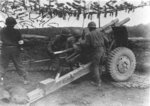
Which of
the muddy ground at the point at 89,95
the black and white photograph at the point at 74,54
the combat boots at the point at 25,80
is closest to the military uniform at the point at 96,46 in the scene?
the black and white photograph at the point at 74,54

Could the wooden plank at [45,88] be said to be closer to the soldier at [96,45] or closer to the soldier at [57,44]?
the soldier at [96,45]

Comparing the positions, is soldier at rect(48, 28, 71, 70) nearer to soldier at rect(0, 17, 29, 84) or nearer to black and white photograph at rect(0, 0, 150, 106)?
black and white photograph at rect(0, 0, 150, 106)

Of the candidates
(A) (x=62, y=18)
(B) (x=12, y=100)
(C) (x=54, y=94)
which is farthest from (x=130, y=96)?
(A) (x=62, y=18)

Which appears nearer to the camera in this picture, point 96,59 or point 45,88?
point 45,88

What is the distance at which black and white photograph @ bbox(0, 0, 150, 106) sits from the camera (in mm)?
4680

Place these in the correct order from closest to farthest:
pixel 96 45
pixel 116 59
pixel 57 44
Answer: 1. pixel 96 45
2. pixel 116 59
3. pixel 57 44

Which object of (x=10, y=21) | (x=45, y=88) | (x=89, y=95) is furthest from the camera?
(x=10, y=21)

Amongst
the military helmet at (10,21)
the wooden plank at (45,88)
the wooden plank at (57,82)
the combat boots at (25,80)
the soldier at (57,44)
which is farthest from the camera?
the soldier at (57,44)

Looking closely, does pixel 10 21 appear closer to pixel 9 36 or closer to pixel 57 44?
pixel 9 36

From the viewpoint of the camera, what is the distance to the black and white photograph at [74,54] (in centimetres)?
468

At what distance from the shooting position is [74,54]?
5551 mm

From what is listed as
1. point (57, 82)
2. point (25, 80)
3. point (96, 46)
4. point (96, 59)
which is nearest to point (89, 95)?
point (57, 82)

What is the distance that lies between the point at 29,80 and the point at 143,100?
2.58 m

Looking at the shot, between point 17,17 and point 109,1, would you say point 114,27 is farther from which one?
point 17,17
